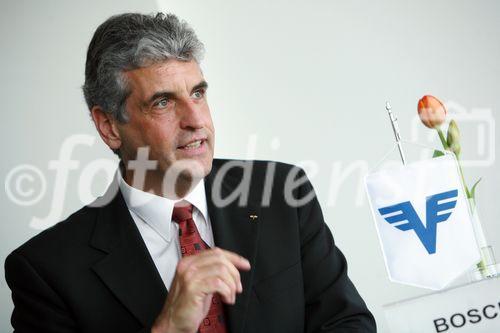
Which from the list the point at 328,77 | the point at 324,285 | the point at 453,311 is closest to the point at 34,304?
the point at 324,285

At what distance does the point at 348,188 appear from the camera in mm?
3379

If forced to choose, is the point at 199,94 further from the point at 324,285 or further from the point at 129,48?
the point at 324,285

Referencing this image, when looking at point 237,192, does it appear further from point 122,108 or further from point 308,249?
point 122,108

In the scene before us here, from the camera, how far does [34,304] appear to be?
199cm

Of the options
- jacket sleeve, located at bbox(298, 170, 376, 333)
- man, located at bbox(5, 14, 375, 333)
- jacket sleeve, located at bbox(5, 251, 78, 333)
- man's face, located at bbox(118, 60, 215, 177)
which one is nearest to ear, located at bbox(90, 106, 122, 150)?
man, located at bbox(5, 14, 375, 333)

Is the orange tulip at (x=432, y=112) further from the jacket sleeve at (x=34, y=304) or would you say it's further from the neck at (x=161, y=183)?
the jacket sleeve at (x=34, y=304)

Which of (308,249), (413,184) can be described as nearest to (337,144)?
(413,184)

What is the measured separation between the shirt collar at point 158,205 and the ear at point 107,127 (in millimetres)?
166

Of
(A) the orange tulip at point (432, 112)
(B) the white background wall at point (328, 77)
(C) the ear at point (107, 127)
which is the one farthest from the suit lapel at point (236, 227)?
(B) the white background wall at point (328, 77)

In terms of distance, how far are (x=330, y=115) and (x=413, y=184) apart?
3.85ft

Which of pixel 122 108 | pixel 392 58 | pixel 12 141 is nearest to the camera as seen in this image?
pixel 122 108

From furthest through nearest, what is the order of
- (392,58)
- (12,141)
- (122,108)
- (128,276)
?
(392,58) < (12,141) < (122,108) < (128,276)

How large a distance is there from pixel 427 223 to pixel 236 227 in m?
0.63

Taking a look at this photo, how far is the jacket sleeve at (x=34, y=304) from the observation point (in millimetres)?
1977
